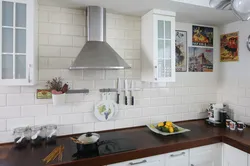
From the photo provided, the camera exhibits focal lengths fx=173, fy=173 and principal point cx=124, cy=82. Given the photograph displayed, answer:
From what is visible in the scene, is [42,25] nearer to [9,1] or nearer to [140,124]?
[9,1]

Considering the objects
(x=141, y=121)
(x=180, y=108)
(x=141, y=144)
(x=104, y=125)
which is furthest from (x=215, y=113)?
(x=104, y=125)

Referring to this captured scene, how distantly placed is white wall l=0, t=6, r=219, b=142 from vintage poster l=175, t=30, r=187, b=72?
0.08m

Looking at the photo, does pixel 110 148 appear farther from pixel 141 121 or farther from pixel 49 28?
pixel 49 28

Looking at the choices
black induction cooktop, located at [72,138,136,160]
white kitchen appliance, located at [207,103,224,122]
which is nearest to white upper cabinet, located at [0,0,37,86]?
black induction cooktop, located at [72,138,136,160]

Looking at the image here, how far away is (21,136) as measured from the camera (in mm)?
1511

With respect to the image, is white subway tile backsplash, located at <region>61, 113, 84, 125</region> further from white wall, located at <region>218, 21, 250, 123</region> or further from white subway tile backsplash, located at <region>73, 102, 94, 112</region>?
white wall, located at <region>218, 21, 250, 123</region>

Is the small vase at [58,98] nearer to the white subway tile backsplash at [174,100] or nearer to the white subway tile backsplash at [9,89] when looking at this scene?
the white subway tile backsplash at [9,89]

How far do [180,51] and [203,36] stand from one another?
0.44 metres

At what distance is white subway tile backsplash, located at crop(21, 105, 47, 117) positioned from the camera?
1.58m

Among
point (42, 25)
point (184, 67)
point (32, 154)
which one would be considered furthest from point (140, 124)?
point (42, 25)

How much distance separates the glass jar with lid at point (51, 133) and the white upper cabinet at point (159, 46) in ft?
3.45

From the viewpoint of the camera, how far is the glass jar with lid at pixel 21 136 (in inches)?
57.5

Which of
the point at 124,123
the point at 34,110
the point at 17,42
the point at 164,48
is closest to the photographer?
the point at 17,42

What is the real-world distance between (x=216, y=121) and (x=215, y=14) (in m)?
1.25
